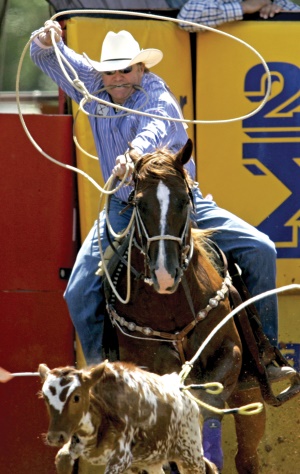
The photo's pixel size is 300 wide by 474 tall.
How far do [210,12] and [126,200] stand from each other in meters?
2.01

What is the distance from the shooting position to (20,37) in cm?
923

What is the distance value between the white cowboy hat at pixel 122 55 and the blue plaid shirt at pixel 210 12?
1.01 metres

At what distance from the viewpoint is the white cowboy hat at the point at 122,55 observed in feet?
21.9

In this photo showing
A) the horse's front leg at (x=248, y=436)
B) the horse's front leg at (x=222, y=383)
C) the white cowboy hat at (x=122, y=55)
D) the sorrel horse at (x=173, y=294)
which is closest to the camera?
the sorrel horse at (x=173, y=294)

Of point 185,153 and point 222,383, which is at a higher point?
point 185,153

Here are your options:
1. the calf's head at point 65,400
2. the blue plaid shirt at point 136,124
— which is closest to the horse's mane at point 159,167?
the blue plaid shirt at point 136,124

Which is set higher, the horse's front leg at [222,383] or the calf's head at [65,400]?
the calf's head at [65,400]

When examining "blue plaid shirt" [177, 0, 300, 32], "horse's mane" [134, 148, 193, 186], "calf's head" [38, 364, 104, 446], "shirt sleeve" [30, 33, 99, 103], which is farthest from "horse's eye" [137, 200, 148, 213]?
"blue plaid shirt" [177, 0, 300, 32]

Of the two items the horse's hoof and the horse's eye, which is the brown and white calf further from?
the horse's hoof

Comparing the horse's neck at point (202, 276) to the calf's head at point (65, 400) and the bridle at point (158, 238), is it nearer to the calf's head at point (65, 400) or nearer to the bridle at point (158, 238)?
the bridle at point (158, 238)

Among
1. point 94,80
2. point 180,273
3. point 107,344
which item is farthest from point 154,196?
point 94,80

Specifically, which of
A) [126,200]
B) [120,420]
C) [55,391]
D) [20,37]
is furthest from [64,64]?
[55,391]

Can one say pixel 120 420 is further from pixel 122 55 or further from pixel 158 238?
pixel 122 55

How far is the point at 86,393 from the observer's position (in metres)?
4.54
